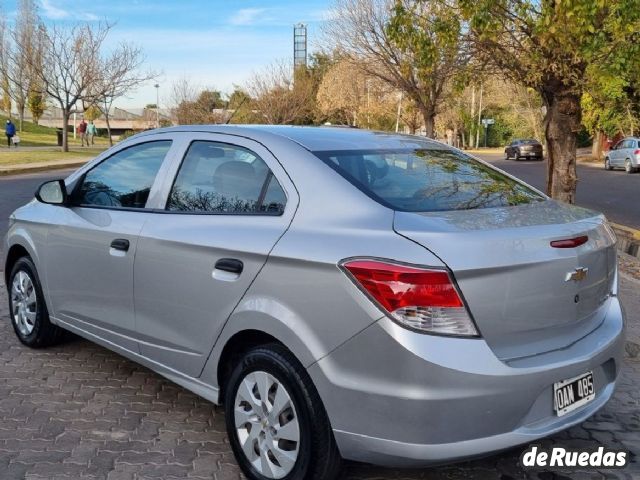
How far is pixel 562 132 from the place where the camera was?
458 inches

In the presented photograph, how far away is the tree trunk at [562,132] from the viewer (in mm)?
11445

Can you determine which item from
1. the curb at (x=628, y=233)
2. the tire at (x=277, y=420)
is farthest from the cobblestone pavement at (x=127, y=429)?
the curb at (x=628, y=233)

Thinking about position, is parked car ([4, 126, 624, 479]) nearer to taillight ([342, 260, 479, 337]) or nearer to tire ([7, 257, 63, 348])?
taillight ([342, 260, 479, 337])

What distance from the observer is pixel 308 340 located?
2840 millimetres

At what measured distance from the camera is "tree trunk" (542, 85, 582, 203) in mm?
11445

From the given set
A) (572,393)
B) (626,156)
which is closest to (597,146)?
(626,156)

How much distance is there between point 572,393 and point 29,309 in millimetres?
3922

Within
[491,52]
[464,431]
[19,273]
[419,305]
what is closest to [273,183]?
[419,305]

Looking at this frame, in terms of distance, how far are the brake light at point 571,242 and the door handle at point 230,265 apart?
4.47 ft

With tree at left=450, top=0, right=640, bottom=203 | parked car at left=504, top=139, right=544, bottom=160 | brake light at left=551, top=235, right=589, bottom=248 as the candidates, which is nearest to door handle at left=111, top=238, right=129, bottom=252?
brake light at left=551, top=235, right=589, bottom=248

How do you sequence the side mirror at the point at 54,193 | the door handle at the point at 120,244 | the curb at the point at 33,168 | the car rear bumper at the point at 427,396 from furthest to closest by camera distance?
the curb at the point at 33,168, the side mirror at the point at 54,193, the door handle at the point at 120,244, the car rear bumper at the point at 427,396

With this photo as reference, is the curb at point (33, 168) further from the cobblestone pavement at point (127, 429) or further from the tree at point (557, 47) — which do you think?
the cobblestone pavement at point (127, 429)

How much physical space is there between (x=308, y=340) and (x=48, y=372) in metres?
2.72

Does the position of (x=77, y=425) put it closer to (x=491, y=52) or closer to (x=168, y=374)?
(x=168, y=374)
